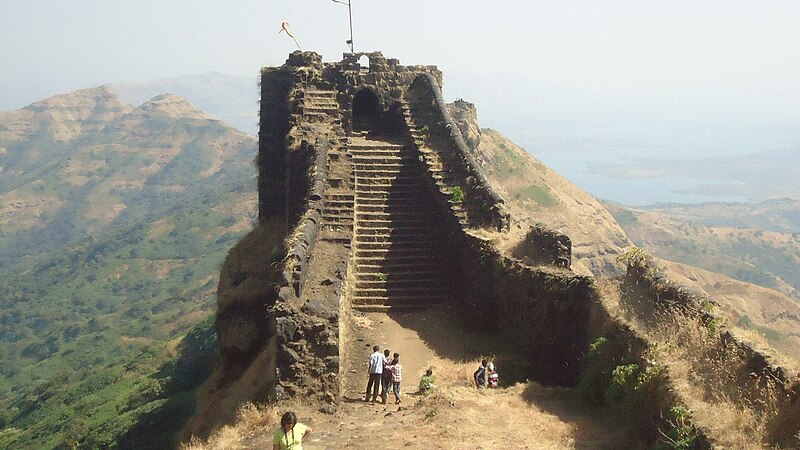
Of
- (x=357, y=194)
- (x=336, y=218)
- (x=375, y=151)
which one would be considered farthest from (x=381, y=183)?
(x=336, y=218)

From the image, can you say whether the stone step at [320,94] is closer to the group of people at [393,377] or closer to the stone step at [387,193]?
the stone step at [387,193]

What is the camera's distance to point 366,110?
88.5ft

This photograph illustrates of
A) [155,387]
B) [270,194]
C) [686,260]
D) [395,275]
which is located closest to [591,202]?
[686,260]

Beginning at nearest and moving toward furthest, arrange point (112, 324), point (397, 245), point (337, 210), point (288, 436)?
point (288, 436) → point (337, 210) → point (397, 245) → point (112, 324)

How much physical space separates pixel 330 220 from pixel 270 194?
9599 mm

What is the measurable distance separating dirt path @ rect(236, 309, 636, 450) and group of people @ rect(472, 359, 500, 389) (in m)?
0.27

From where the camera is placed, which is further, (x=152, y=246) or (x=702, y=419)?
(x=152, y=246)

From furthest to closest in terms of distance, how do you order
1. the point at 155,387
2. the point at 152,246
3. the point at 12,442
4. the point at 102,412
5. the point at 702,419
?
the point at 152,246 < the point at 12,442 < the point at 102,412 < the point at 155,387 < the point at 702,419

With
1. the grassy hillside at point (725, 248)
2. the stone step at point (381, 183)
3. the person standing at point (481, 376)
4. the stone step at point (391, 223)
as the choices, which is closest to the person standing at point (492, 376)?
the person standing at point (481, 376)

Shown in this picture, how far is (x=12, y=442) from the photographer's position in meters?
58.8

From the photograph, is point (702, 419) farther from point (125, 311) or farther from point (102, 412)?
point (125, 311)

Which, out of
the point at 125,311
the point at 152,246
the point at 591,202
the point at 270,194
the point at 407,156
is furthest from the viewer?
the point at 152,246

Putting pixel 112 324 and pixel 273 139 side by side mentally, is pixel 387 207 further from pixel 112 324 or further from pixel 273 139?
pixel 112 324

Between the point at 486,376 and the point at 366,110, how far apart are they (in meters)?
15.5
